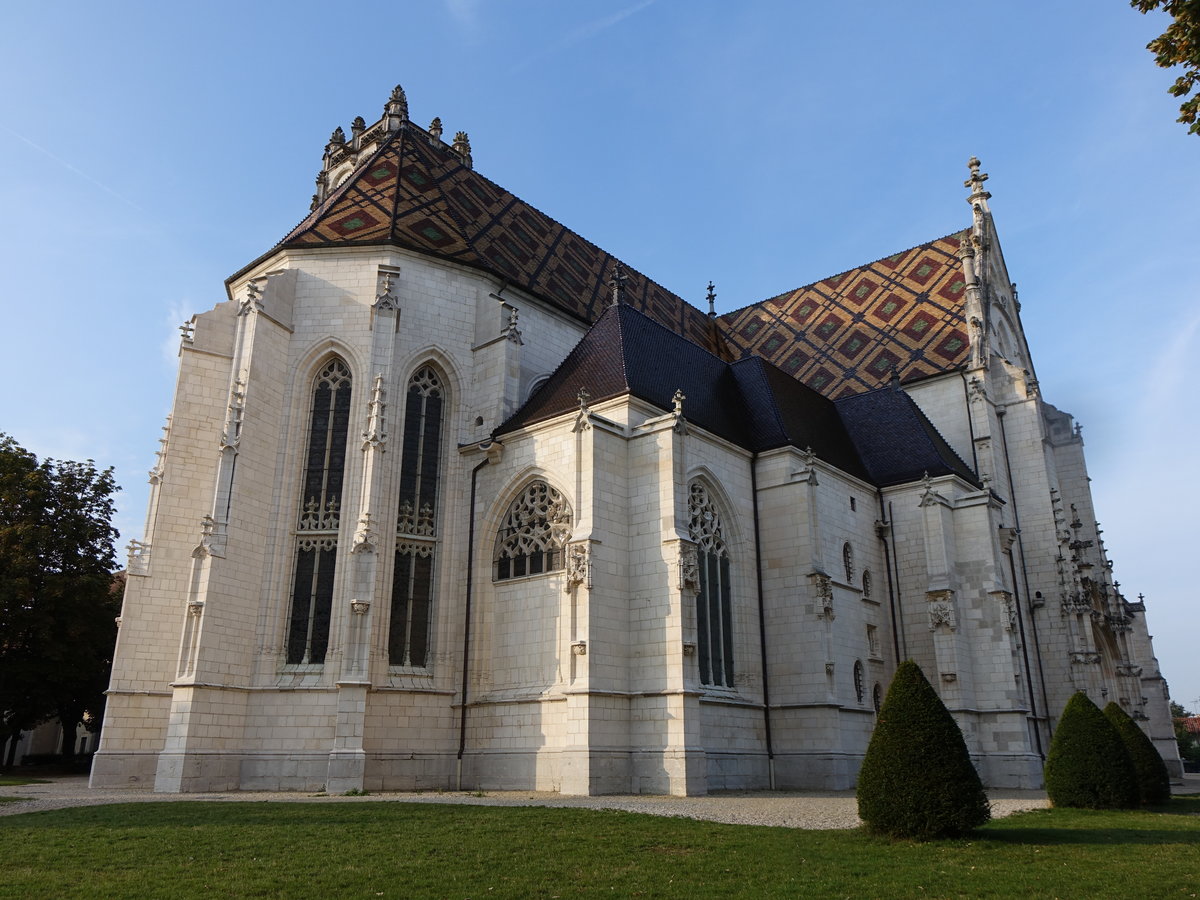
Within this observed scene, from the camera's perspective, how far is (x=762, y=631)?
1898 centimetres

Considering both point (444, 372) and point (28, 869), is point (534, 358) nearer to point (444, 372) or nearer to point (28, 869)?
point (444, 372)

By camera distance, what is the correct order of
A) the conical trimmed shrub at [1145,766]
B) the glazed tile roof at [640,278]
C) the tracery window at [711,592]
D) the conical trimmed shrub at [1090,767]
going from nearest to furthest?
the conical trimmed shrub at [1090,767] → the conical trimmed shrub at [1145,766] → the tracery window at [711,592] → the glazed tile roof at [640,278]

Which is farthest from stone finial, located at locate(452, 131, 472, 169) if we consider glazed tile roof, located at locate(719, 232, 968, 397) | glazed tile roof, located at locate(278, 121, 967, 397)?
glazed tile roof, located at locate(719, 232, 968, 397)

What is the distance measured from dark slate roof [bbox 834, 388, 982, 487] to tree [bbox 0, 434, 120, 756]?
2017 cm

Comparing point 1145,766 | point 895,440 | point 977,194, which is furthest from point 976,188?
point 1145,766

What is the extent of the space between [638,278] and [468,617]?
15.4 meters

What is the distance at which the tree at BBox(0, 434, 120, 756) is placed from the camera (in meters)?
→ 22.0

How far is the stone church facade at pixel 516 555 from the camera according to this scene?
634 inches

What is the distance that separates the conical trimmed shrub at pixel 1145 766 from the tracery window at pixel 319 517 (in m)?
13.7

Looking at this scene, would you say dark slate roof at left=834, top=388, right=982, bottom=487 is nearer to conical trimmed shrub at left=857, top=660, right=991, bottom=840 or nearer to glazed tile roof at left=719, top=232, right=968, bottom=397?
glazed tile roof at left=719, top=232, right=968, bottom=397

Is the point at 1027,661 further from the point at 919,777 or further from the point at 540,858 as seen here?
the point at 540,858

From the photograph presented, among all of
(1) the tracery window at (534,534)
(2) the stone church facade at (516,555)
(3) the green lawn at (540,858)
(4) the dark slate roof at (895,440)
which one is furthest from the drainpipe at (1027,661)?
(1) the tracery window at (534,534)

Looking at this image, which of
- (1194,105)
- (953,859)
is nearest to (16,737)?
(953,859)

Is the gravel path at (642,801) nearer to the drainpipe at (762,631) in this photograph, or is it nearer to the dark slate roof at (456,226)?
the drainpipe at (762,631)
